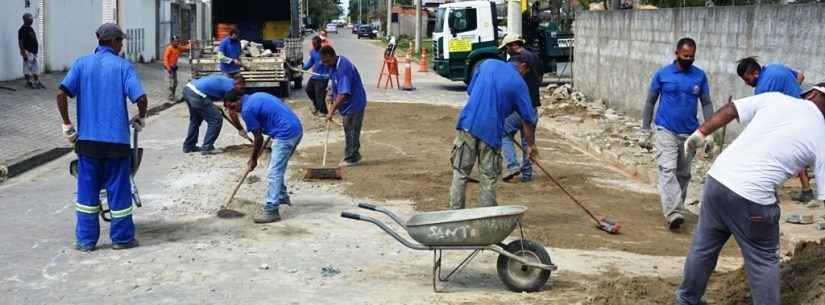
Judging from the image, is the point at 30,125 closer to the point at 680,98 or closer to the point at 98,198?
the point at 98,198

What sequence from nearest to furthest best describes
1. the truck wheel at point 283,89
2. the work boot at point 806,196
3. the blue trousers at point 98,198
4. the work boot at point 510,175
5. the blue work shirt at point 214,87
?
the blue trousers at point 98,198 → the work boot at point 806,196 → the work boot at point 510,175 → the blue work shirt at point 214,87 → the truck wheel at point 283,89

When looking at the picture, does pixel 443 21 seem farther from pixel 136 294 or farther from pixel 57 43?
pixel 136 294

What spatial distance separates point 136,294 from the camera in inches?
267

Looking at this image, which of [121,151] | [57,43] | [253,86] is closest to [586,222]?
[121,151]

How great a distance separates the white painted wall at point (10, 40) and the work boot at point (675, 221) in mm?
17847

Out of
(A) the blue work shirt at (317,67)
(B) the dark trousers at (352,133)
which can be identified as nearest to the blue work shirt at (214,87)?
(B) the dark trousers at (352,133)

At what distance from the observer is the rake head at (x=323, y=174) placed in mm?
11781

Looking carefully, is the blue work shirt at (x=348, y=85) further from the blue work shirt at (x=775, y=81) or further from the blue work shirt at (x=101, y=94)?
the blue work shirt at (x=775, y=81)

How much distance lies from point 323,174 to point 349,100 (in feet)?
4.45

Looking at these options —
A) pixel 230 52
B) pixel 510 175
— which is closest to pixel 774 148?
pixel 510 175

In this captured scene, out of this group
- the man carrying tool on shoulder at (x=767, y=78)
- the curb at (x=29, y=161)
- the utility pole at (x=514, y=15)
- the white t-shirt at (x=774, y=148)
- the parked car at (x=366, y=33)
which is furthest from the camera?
the parked car at (x=366, y=33)

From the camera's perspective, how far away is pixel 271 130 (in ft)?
31.0

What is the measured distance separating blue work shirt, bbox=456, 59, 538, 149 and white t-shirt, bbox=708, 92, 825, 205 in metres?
2.85

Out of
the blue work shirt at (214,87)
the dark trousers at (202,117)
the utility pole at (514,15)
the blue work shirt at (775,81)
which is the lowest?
the dark trousers at (202,117)
